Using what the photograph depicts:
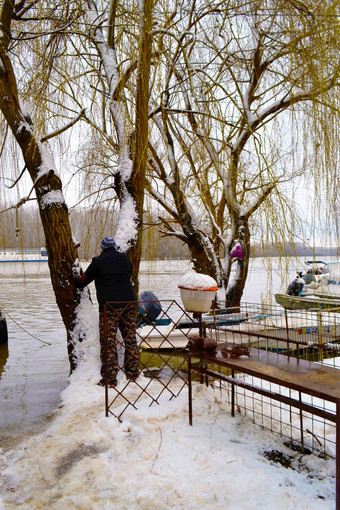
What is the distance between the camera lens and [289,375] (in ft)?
9.44

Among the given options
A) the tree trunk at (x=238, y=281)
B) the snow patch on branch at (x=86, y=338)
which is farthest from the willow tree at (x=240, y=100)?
the snow patch on branch at (x=86, y=338)

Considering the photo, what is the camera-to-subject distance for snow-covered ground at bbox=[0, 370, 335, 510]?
2.46 meters

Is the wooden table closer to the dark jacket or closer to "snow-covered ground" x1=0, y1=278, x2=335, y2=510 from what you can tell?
"snow-covered ground" x1=0, y1=278, x2=335, y2=510

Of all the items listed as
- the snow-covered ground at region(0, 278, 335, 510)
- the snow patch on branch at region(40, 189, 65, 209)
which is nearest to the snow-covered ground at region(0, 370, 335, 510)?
the snow-covered ground at region(0, 278, 335, 510)

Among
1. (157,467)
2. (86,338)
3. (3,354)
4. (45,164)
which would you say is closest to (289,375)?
(157,467)

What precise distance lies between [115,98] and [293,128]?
2.22 metres

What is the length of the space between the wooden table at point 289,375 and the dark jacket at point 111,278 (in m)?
1.33

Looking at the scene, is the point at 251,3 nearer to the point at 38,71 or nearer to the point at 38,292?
the point at 38,71

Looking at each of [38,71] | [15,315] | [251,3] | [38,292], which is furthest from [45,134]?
[38,292]

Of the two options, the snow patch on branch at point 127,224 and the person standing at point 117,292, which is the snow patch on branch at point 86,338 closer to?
the person standing at point 117,292

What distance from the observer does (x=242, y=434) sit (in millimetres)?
3352

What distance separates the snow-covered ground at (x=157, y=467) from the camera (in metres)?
2.46

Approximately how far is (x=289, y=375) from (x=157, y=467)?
1103mm

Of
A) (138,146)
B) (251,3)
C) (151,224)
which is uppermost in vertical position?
(251,3)
